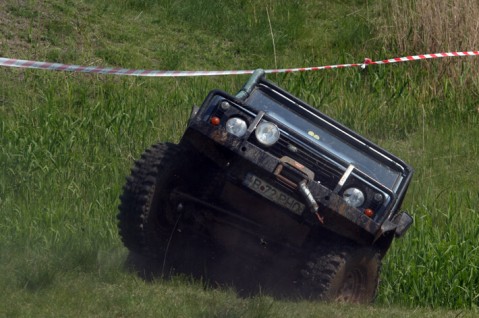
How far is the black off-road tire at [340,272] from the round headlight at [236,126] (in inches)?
37.3

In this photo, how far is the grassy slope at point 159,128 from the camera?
7.59m

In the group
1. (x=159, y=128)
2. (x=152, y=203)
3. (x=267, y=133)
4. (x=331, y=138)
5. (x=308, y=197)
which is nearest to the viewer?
(x=308, y=197)

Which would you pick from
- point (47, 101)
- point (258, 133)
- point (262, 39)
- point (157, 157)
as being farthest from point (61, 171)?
point (262, 39)

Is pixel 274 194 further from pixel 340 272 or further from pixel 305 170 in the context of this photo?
pixel 340 272

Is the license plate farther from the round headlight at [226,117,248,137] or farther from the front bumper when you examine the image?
the round headlight at [226,117,248,137]

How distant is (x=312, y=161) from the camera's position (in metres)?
7.86

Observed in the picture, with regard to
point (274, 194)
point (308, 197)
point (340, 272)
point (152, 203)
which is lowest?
point (152, 203)

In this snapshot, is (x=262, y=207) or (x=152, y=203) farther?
(x=152, y=203)

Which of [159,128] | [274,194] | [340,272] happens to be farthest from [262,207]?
[159,128]

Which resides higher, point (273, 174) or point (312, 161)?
point (312, 161)

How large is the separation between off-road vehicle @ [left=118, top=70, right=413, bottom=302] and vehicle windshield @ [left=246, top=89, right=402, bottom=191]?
0.02 metres

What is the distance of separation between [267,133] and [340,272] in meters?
1.04

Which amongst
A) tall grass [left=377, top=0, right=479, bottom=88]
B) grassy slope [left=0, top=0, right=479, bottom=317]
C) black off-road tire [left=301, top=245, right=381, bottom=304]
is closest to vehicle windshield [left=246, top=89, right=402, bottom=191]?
black off-road tire [left=301, top=245, right=381, bottom=304]

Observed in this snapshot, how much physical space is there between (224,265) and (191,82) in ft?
17.4
